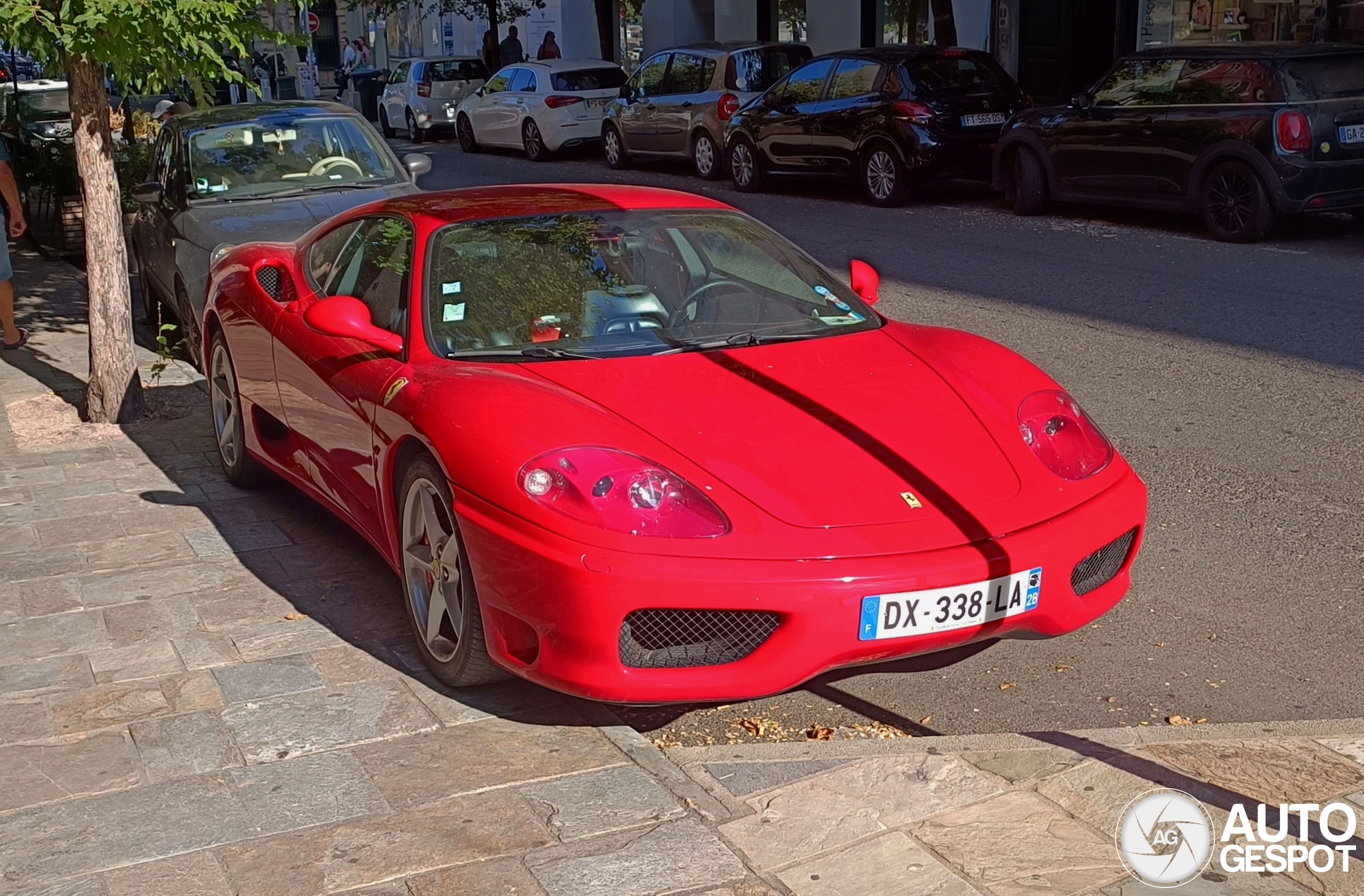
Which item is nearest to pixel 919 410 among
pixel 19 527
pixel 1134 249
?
pixel 19 527

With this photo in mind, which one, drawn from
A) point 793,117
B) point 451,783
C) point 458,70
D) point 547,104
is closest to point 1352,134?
point 793,117

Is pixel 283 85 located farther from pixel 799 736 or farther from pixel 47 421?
pixel 799 736

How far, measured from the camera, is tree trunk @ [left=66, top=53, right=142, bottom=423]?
26.6ft

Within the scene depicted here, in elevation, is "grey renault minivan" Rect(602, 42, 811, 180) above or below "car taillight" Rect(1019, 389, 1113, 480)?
above

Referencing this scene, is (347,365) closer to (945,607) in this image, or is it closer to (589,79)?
(945,607)

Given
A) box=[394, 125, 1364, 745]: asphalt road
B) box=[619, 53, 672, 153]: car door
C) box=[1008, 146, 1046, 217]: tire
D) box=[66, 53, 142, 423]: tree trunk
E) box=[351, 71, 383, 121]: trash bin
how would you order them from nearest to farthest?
1. box=[394, 125, 1364, 745]: asphalt road
2. box=[66, 53, 142, 423]: tree trunk
3. box=[1008, 146, 1046, 217]: tire
4. box=[619, 53, 672, 153]: car door
5. box=[351, 71, 383, 121]: trash bin

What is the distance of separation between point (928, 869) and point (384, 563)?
2837 millimetres

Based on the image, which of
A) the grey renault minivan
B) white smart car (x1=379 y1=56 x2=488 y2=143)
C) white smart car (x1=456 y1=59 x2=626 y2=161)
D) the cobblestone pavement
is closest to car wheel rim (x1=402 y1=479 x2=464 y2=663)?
the cobblestone pavement

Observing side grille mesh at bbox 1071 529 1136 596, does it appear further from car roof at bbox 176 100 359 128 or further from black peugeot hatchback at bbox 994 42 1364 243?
black peugeot hatchback at bbox 994 42 1364 243

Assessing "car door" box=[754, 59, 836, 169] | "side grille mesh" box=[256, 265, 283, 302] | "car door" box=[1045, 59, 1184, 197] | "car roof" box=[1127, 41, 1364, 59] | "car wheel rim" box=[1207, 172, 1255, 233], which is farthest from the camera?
"car door" box=[754, 59, 836, 169]

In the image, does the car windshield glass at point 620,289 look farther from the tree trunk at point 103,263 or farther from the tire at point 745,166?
the tire at point 745,166

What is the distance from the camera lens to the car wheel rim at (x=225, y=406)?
6668 millimetres

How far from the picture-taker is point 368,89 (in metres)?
39.1

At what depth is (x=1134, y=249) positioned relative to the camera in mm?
12922
